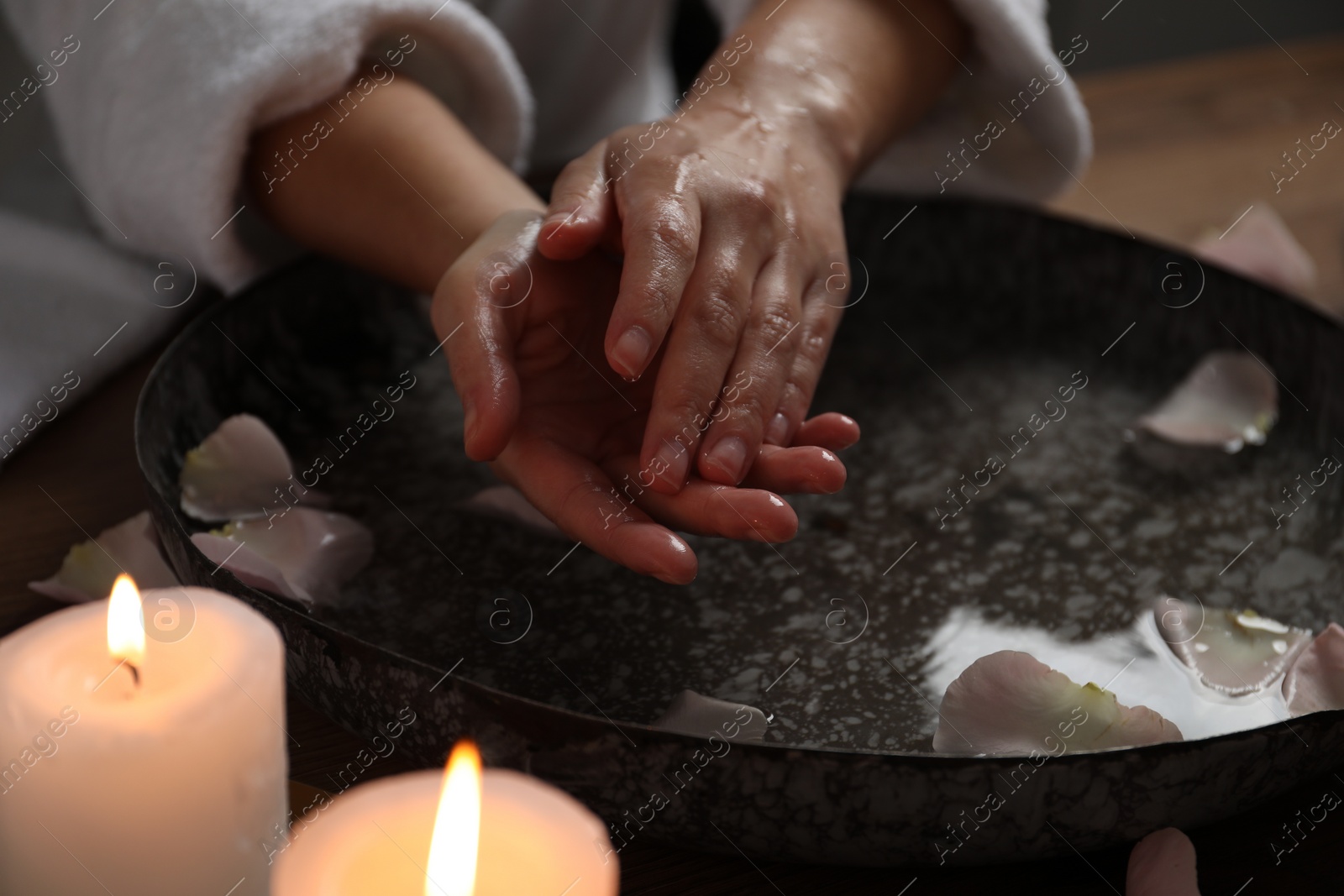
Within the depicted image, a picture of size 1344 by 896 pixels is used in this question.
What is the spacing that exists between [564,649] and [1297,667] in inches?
10.1

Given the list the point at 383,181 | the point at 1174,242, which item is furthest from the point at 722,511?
the point at 1174,242

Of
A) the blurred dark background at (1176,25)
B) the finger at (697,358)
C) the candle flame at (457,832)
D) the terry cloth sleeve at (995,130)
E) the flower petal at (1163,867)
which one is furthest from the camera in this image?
the blurred dark background at (1176,25)

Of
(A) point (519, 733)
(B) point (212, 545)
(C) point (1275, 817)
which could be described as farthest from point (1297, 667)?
(B) point (212, 545)

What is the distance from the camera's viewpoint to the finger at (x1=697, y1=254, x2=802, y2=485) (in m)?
0.43

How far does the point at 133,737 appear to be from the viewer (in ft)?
0.77

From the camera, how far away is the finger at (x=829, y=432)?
0.45 metres

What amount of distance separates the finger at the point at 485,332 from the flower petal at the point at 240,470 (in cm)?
9

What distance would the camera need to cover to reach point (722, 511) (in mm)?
400

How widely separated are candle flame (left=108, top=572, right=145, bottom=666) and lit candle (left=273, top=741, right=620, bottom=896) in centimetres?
6

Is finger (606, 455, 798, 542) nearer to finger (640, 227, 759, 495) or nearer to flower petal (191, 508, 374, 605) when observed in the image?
finger (640, 227, 759, 495)

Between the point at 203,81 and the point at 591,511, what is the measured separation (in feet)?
1.04

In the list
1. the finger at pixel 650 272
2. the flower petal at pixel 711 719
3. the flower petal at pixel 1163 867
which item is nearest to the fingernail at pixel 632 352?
the finger at pixel 650 272

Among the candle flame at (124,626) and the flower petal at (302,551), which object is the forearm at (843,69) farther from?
the candle flame at (124,626)

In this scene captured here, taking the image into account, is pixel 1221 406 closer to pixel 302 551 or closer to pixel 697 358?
pixel 697 358
